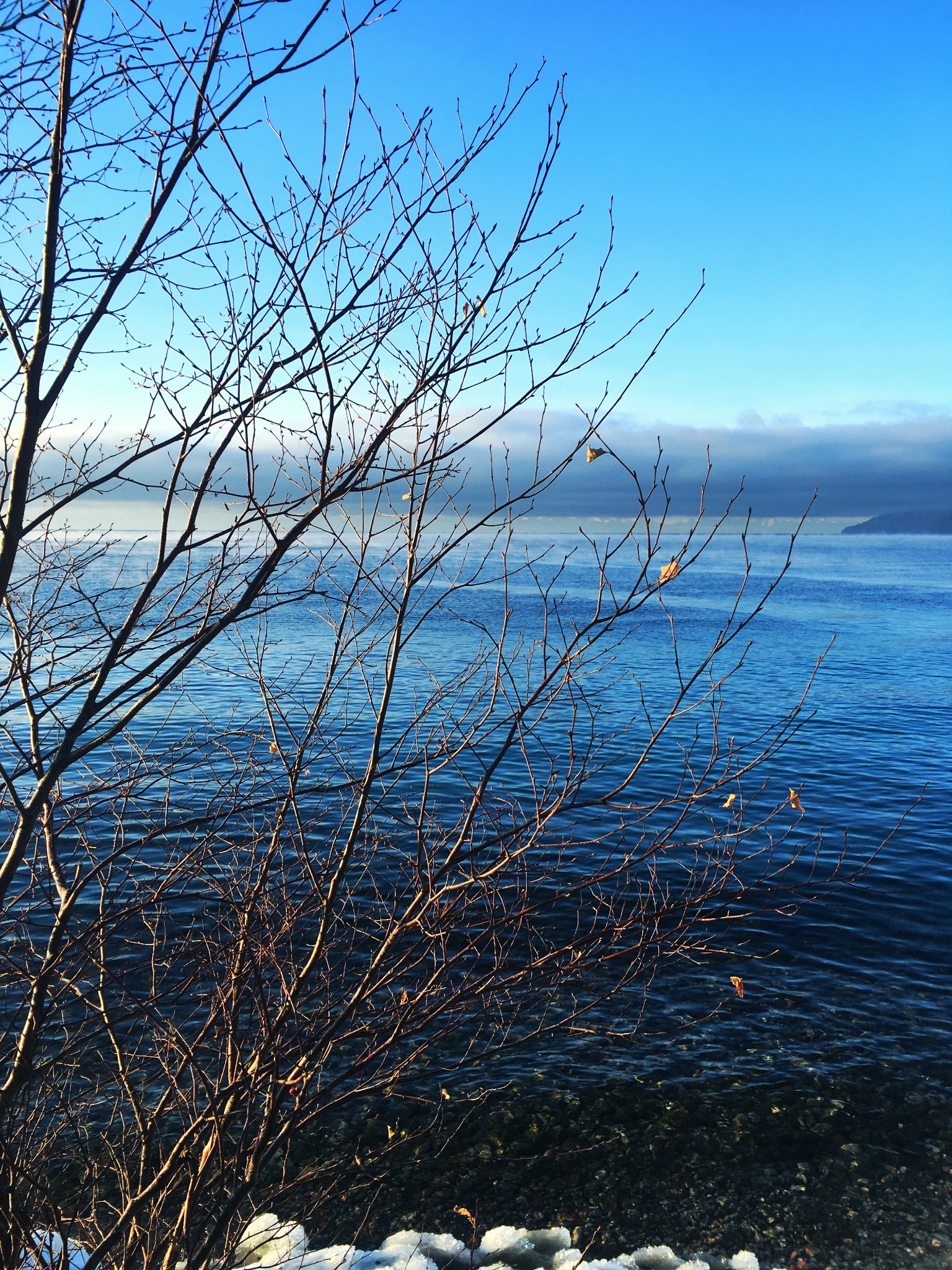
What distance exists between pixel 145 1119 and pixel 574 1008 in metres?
8.03

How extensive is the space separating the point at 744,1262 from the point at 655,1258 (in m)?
0.79

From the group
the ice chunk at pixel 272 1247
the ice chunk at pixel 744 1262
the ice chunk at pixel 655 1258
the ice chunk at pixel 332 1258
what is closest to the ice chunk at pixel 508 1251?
the ice chunk at pixel 655 1258

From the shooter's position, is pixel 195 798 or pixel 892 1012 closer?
pixel 892 1012

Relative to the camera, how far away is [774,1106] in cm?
1028

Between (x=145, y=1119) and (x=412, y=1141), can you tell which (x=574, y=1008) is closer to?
(x=412, y=1141)

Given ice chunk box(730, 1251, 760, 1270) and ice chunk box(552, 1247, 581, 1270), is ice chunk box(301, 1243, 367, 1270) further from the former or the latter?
ice chunk box(730, 1251, 760, 1270)

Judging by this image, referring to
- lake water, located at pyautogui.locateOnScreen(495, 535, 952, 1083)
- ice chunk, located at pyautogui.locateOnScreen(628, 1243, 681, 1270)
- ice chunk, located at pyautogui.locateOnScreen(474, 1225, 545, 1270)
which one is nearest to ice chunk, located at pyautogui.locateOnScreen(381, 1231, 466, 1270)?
ice chunk, located at pyautogui.locateOnScreen(474, 1225, 545, 1270)

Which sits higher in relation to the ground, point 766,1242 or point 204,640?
point 204,640

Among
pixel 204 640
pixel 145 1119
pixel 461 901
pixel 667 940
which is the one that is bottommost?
pixel 145 1119

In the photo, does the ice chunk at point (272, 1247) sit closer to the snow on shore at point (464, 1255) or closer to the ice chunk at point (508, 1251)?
the snow on shore at point (464, 1255)

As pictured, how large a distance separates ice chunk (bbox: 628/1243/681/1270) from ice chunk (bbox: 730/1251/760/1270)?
0.49 metres

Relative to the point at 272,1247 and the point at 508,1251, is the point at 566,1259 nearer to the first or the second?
the point at 508,1251

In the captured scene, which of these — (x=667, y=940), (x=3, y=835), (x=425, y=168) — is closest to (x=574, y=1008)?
(x=667, y=940)

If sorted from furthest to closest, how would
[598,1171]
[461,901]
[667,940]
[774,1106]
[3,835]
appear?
[3,835] → [774,1106] → [598,1171] → [667,940] → [461,901]
